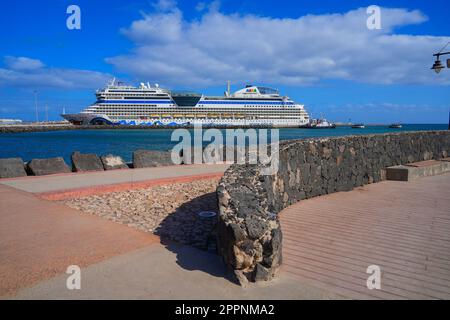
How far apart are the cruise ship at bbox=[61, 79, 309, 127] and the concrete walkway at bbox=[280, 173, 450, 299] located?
91.0 meters

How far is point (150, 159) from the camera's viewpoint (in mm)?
10148

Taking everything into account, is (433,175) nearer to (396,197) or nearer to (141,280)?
(396,197)

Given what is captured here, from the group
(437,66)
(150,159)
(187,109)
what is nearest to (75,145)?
(150,159)

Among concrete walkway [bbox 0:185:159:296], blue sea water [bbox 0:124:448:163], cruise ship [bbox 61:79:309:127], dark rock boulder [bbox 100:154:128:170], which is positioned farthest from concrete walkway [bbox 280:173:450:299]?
cruise ship [bbox 61:79:309:127]

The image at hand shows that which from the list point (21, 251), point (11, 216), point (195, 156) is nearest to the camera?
point (21, 251)

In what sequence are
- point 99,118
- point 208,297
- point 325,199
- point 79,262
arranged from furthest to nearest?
1. point 99,118
2. point 325,199
3. point 79,262
4. point 208,297

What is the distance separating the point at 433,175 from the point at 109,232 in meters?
8.99

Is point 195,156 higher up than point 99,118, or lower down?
lower down

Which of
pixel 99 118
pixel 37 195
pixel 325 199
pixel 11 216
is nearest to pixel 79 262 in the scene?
pixel 11 216

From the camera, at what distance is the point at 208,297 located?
251cm

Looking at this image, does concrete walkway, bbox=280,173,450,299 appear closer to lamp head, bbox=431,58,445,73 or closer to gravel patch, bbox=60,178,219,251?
gravel patch, bbox=60,178,219,251

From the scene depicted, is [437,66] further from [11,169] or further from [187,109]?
[187,109]

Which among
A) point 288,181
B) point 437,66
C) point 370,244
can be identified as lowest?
point 370,244

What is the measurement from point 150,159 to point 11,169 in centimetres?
354
